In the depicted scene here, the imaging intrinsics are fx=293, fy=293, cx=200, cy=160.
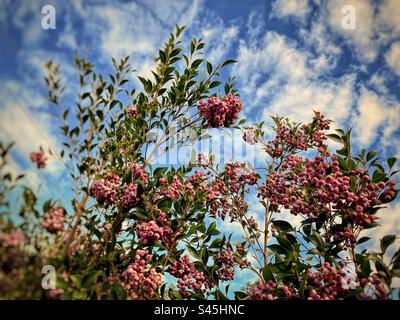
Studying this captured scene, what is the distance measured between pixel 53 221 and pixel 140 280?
57cm

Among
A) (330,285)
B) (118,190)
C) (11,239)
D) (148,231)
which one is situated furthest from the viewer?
(118,190)

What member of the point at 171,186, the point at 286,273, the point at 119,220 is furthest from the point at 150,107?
the point at 286,273

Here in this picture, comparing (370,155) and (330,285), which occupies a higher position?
(370,155)

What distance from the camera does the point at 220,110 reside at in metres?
2.40

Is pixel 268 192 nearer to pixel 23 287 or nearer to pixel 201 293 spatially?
pixel 201 293

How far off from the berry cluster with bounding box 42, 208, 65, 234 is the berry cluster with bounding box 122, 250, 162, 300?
0.42m

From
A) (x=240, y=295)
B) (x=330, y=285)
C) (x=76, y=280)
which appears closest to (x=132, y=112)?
(x=76, y=280)

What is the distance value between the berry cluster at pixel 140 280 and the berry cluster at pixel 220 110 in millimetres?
1241

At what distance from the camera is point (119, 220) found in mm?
1896

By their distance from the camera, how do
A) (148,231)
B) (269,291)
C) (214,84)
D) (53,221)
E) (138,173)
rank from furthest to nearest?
(214,84) → (138,173) → (148,231) → (269,291) → (53,221)

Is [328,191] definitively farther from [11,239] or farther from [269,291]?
[11,239]

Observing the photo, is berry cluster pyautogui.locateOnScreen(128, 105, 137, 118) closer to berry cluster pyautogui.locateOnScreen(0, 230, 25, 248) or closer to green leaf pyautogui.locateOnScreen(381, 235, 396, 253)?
berry cluster pyautogui.locateOnScreen(0, 230, 25, 248)

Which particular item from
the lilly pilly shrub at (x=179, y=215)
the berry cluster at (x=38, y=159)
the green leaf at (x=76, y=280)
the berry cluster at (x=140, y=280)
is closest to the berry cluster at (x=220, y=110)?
the lilly pilly shrub at (x=179, y=215)
